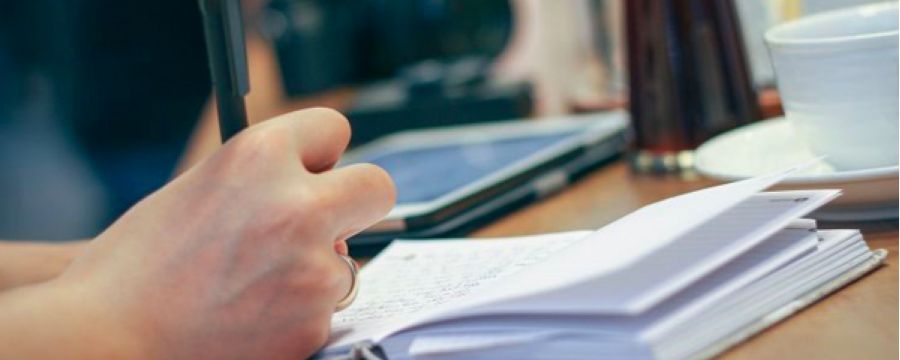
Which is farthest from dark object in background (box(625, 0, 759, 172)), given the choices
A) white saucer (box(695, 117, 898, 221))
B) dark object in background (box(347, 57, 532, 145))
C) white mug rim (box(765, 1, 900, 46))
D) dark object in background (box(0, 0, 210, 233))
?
dark object in background (box(0, 0, 210, 233))

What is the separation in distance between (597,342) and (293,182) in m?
0.18

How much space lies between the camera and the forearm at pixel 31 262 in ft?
2.67

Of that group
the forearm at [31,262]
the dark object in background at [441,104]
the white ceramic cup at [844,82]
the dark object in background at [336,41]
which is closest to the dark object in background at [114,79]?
the dark object in background at [336,41]

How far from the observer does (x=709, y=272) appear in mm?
567

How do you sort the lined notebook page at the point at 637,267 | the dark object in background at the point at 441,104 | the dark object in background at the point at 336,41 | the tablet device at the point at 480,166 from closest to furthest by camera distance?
the lined notebook page at the point at 637,267 → the tablet device at the point at 480,166 → the dark object in background at the point at 441,104 → the dark object in background at the point at 336,41

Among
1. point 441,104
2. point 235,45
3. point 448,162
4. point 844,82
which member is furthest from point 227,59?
point 441,104

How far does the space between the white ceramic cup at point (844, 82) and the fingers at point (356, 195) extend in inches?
10.4

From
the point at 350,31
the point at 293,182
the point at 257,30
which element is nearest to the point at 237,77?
the point at 293,182

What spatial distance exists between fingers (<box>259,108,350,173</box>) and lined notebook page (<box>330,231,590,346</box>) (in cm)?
8

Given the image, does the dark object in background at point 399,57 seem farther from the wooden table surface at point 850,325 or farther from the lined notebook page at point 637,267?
the lined notebook page at point 637,267

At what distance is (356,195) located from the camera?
633 millimetres

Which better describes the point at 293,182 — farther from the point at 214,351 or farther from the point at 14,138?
the point at 14,138

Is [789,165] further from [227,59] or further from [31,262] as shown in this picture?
[31,262]

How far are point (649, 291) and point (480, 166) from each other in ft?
1.77
